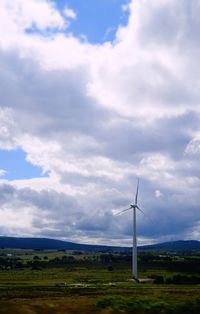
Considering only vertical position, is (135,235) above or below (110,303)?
above

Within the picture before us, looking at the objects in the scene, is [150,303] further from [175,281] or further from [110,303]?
[175,281]

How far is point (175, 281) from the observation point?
124 metres

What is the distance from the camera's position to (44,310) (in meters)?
59.0

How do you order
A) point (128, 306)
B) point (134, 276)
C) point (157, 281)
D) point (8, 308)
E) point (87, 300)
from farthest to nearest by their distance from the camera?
1. point (134, 276)
2. point (157, 281)
3. point (87, 300)
4. point (128, 306)
5. point (8, 308)

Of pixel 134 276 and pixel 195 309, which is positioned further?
pixel 134 276

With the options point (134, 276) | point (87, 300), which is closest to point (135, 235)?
point (134, 276)

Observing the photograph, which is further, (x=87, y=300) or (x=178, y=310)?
(x=87, y=300)

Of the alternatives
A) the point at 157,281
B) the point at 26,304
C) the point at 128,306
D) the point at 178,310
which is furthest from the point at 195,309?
the point at 157,281

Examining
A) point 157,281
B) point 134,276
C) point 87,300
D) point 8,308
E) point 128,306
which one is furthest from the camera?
point 134,276

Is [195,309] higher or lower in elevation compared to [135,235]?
lower

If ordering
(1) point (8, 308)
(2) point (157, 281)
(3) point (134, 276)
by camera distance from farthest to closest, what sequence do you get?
1. (3) point (134, 276)
2. (2) point (157, 281)
3. (1) point (8, 308)

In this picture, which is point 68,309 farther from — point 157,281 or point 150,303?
point 157,281

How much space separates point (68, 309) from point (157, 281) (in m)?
65.1

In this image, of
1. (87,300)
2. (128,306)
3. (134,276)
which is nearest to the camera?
(128,306)
